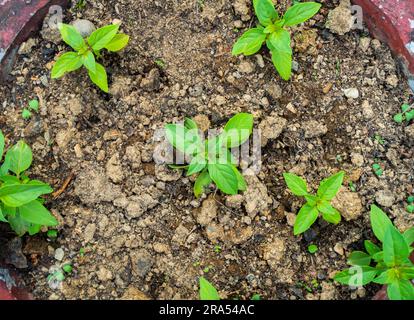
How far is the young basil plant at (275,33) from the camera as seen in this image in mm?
1905

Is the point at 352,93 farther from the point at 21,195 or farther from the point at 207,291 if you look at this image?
the point at 21,195

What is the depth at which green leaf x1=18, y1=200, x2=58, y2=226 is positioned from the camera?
1785 mm

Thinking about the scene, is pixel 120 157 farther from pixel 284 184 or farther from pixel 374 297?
pixel 374 297

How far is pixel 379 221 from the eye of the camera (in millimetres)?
1824

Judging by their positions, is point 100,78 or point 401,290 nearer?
point 401,290

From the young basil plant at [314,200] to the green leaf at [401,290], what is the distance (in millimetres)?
286

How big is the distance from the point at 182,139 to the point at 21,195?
0.54m

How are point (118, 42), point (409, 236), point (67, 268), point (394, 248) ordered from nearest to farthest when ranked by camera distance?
1. point (394, 248)
2. point (409, 236)
3. point (67, 268)
4. point (118, 42)

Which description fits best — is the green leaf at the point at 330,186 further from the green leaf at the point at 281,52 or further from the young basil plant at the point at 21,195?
the young basil plant at the point at 21,195

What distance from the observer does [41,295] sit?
74.2 inches

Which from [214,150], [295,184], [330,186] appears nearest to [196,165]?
[214,150]
